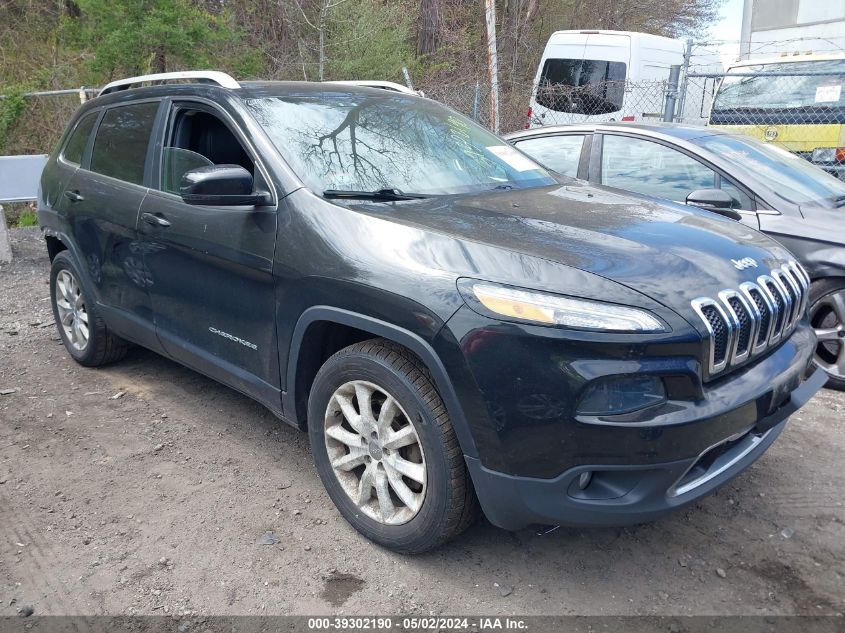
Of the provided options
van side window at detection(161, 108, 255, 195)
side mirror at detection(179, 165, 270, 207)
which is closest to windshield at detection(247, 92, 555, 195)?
side mirror at detection(179, 165, 270, 207)

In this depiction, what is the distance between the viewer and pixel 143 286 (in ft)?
13.1

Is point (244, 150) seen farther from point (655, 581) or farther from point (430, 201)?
point (655, 581)

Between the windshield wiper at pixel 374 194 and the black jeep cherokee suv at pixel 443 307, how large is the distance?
0.04ft

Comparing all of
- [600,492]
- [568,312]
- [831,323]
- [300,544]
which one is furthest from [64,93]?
[600,492]

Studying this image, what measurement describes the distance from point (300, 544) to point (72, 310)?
9.38 ft

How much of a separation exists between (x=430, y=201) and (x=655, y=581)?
178cm

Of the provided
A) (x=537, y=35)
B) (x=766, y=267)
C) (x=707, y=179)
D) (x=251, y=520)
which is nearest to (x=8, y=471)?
(x=251, y=520)

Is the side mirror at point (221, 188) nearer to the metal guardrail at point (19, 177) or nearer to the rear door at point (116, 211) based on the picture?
the rear door at point (116, 211)

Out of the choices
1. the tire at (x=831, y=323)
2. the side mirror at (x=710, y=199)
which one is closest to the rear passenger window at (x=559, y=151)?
the side mirror at (x=710, y=199)

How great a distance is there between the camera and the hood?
2.51 metres

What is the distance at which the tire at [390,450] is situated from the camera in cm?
262

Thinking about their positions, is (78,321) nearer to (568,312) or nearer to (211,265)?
(211,265)

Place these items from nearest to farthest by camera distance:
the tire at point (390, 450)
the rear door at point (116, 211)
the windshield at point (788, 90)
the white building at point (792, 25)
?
1. the tire at point (390, 450)
2. the rear door at point (116, 211)
3. the windshield at point (788, 90)
4. the white building at point (792, 25)

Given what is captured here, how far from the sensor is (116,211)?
13.5ft
